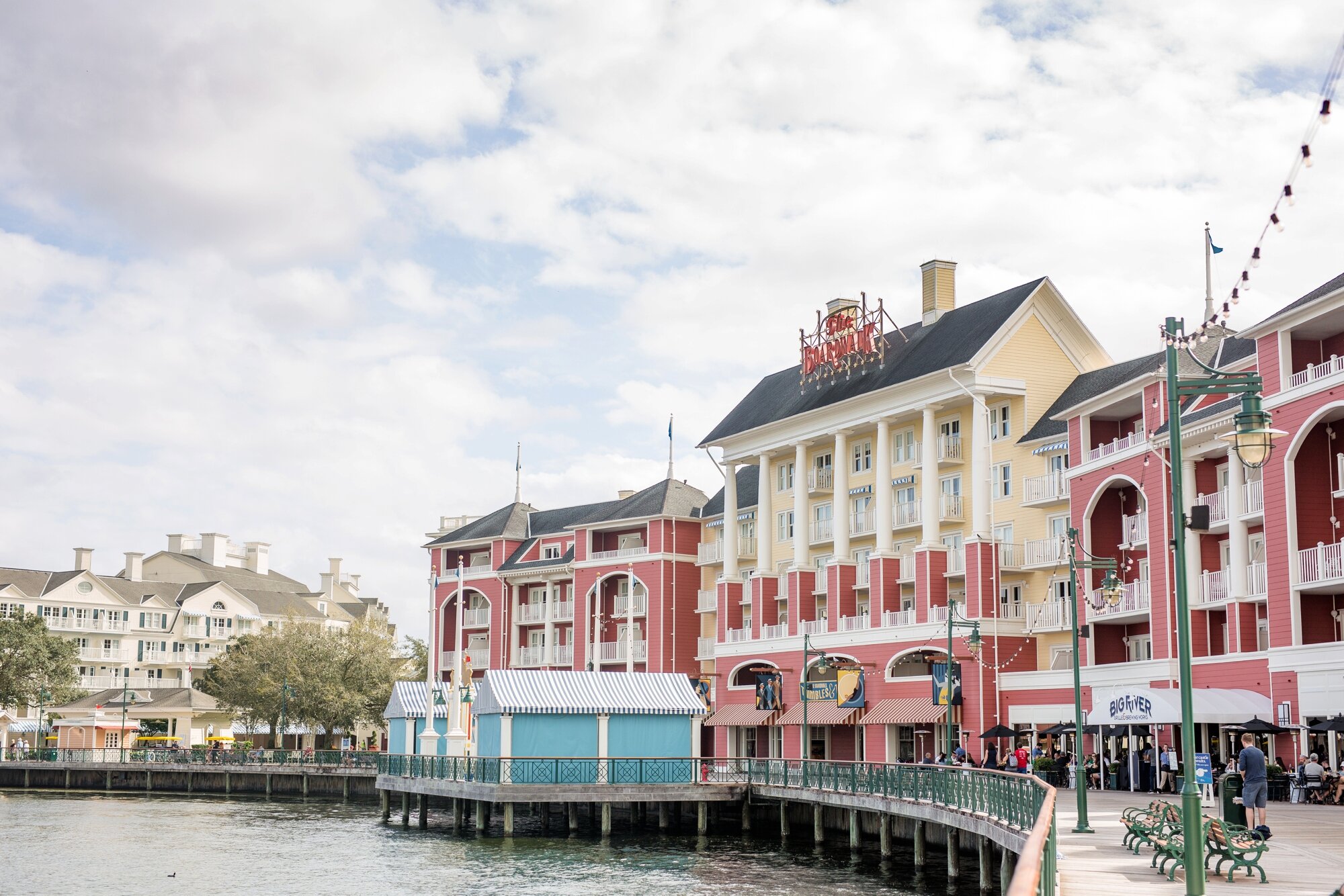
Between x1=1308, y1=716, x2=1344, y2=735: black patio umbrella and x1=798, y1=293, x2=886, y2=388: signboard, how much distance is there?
30849mm

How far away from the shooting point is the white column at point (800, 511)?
6919cm

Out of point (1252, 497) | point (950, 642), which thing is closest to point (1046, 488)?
point (950, 642)

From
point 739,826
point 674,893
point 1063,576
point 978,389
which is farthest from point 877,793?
point 978,389

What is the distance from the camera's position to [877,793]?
1615 inches

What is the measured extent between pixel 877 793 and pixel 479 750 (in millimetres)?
16281

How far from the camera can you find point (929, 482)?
203ft

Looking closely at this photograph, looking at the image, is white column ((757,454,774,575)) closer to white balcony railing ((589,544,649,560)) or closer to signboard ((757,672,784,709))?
signboard ((757,672,784,709))

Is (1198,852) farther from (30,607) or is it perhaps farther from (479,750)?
(30,607)

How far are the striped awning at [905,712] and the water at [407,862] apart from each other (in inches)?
385

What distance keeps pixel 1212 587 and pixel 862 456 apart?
920 inches

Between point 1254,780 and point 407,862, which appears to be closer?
point 1254,780

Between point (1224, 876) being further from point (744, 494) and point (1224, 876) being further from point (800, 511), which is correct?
point (744, 494)

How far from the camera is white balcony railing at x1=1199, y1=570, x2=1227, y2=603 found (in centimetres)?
4681

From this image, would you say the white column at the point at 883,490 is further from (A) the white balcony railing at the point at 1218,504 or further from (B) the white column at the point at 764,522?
(A) the white balcony railing at the point at 1218,504
